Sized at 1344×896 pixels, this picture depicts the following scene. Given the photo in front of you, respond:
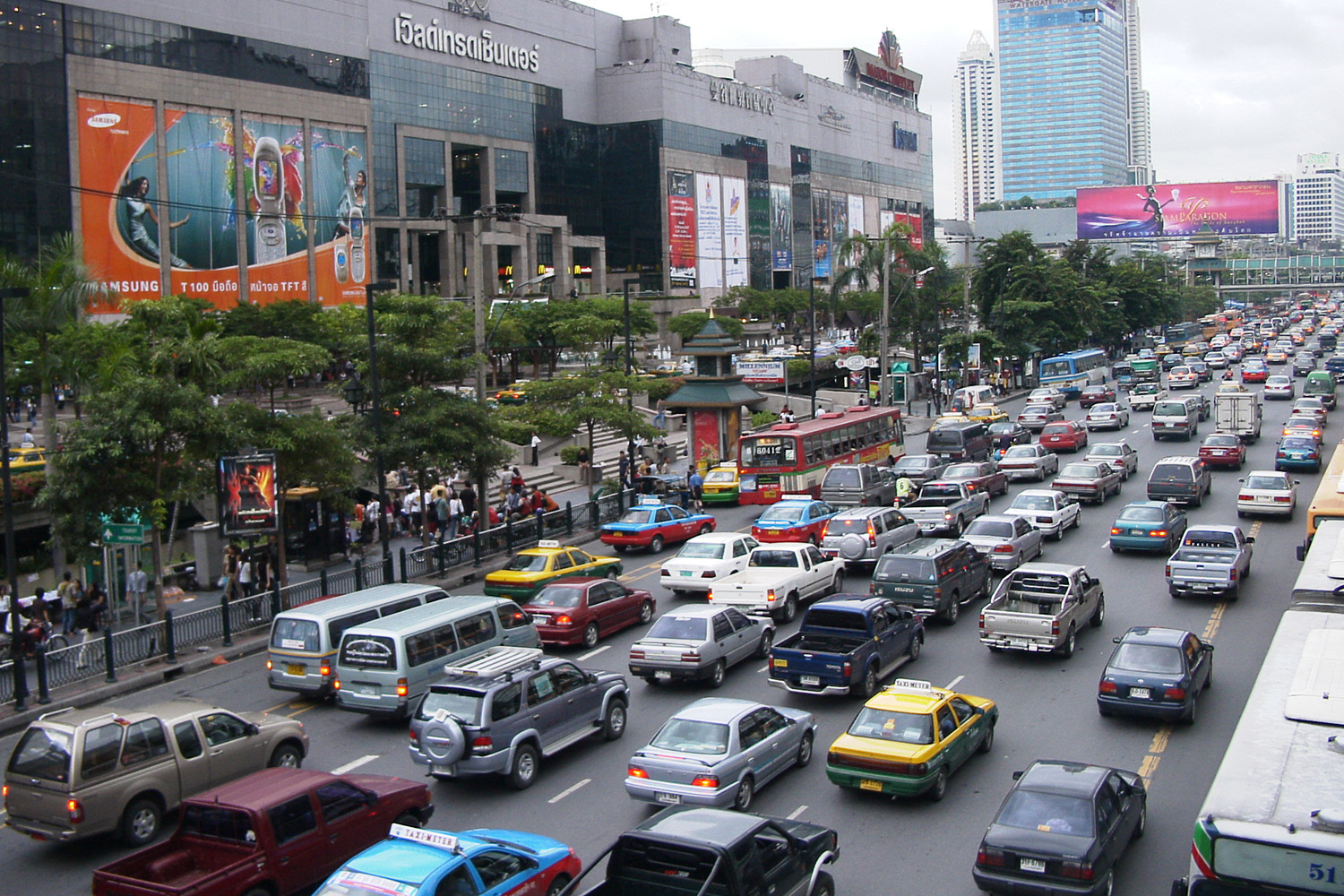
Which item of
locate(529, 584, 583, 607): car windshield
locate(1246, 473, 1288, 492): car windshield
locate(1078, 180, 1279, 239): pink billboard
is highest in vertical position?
locate(1078, 180, 1279, 239): pink billboard

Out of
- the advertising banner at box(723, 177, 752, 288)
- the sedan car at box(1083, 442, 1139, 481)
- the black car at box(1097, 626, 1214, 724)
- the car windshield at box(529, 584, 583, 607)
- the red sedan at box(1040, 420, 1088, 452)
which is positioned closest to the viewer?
the black car at box(1097, 626, 1214, 724)

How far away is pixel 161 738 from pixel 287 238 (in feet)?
228

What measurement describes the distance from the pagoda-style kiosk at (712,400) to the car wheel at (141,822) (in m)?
30.8

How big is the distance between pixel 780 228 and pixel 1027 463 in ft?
331

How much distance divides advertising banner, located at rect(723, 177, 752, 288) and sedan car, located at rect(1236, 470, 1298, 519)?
95482 mm

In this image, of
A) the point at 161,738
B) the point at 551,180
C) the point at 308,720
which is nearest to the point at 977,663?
the point at 308,720

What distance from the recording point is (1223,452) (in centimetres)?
4206

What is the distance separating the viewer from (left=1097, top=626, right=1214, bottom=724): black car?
1727 cm

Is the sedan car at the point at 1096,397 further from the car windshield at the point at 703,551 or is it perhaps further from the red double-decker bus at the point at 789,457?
the car windshield at the point at 703,551

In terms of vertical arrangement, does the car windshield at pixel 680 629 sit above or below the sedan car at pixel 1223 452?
below

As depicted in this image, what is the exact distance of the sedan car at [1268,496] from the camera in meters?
33.0

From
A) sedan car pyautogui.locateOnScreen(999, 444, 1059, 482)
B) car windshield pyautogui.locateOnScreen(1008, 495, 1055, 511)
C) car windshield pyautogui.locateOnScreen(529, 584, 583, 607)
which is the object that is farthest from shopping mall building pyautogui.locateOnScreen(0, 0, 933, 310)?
sedan car pyautogui.locateOnScreen(999, 444, 1059, 482)

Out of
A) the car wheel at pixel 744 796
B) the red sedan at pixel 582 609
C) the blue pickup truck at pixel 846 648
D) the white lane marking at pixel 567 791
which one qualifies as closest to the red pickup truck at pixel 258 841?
the white lane marking at pixel 567 791

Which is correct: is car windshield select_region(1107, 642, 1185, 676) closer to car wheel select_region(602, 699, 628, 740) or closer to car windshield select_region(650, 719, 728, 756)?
car windshield select_region(650, 719, 728, 756)
